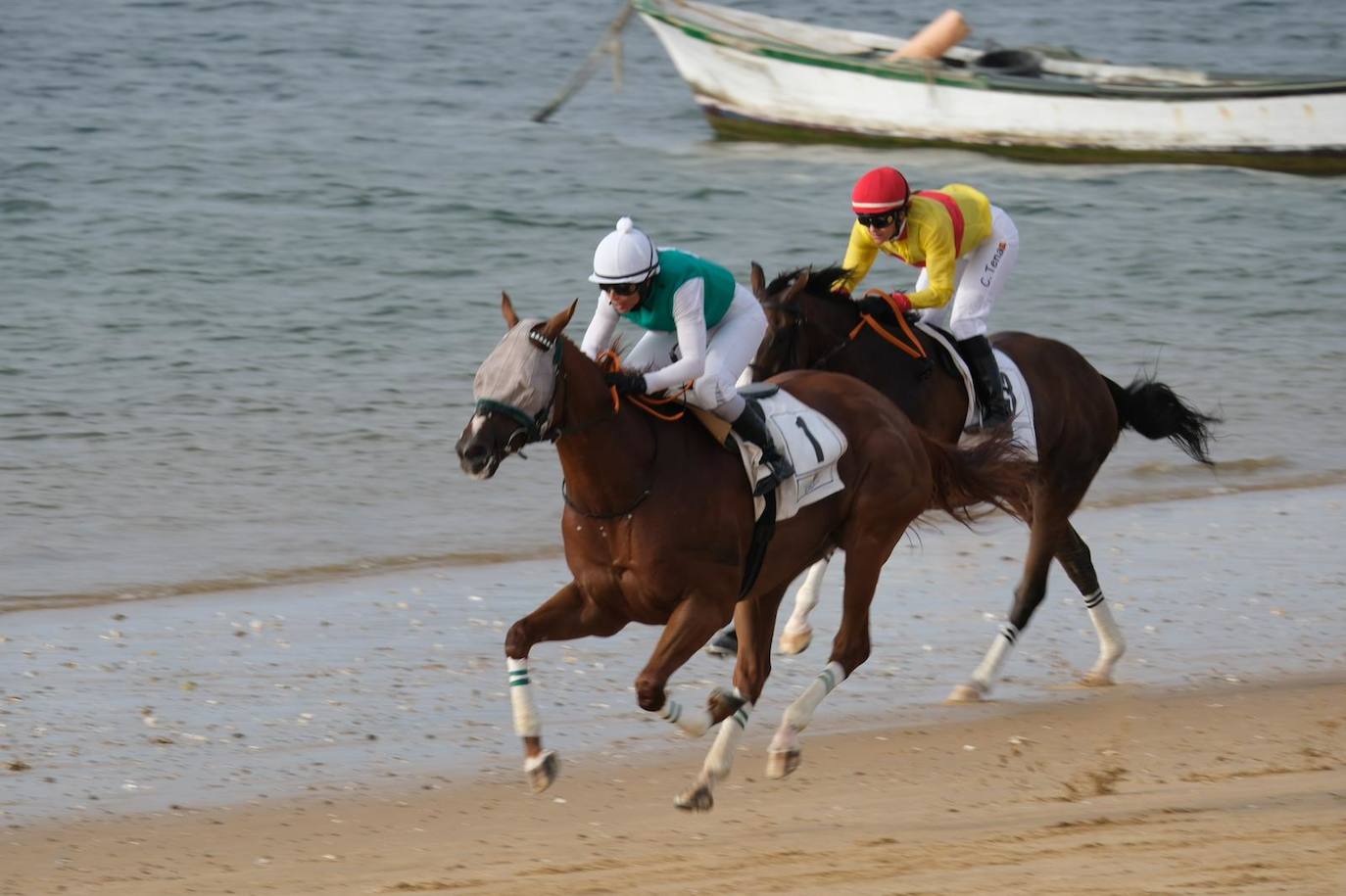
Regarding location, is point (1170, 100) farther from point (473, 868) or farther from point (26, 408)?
point (473, 868)

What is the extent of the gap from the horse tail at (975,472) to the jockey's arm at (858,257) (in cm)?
137

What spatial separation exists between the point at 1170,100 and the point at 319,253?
11736mm

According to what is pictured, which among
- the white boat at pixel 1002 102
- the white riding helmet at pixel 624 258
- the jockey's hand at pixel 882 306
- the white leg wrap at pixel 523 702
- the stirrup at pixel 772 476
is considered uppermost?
the white riding helmet at pixel 624 258

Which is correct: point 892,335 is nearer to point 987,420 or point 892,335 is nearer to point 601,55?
point 987,420

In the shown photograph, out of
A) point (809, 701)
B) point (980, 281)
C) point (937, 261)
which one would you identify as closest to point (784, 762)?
point (809, 701)

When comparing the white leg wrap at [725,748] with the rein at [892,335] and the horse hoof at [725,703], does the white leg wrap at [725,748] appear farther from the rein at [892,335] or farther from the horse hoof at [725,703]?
the rein at [892,335]

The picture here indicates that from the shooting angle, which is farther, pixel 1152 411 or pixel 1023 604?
pixel 1152 411

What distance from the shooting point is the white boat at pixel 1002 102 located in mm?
25031

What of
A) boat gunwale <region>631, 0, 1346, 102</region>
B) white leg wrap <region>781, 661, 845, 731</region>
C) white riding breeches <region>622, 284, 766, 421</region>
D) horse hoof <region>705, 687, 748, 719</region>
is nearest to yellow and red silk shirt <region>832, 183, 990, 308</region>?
white riding breeches <region>622, 284, 766, 421</region>

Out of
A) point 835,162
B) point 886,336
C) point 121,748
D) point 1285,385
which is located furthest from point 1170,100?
point 121,748

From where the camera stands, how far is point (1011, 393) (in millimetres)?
8812

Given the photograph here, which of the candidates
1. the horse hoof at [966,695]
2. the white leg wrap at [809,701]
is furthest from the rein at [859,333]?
the white leg wrap at [809,701]

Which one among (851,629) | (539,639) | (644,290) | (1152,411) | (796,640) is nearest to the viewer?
(539,639)

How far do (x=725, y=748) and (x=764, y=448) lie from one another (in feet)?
3.46
